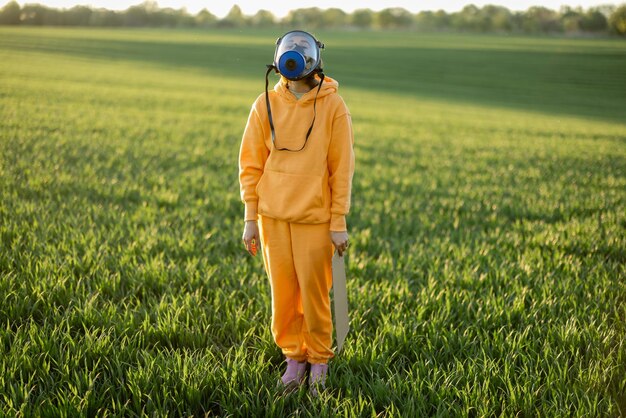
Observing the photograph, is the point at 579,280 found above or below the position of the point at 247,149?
below

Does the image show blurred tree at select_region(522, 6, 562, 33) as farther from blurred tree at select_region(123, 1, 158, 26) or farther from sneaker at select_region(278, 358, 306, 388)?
sneaker at select_region(278, 358, 306, 388)

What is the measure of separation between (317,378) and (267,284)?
4.16ft

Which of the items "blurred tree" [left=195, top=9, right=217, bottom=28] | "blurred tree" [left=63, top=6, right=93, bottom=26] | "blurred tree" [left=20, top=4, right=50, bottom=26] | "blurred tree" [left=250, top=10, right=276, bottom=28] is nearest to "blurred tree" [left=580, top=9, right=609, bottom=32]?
"blurred tree" [left=250, top=10, right=276, bottom=28]

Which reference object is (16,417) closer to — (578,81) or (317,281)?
(317,281)

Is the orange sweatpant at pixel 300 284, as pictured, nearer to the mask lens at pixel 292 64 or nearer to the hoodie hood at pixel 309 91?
the hoodie hood at pixel 309 91

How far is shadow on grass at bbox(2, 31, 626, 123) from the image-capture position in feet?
113

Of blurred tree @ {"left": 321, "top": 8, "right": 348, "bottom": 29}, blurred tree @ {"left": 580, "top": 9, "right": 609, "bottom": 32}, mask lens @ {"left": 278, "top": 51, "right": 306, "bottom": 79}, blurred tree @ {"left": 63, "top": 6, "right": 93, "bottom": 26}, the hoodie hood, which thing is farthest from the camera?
blurred tree @ {"left": 321, "top": 8, "right": 348, "bottom": 29}

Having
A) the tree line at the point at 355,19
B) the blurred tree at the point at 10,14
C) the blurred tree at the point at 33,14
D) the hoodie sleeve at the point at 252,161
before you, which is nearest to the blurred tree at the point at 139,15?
the tree line at the point at 355,19

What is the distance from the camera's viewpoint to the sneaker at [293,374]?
8.66 feet

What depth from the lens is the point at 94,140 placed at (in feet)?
33.2

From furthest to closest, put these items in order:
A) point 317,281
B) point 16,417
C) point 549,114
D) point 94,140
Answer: point 549,114 → point 94,140 → point 317,281 → point 16,417

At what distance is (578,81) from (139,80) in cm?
3882

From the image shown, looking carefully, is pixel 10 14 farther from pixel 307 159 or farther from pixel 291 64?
Result: pixel 307 159

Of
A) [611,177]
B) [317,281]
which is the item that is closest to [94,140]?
[317,281]
